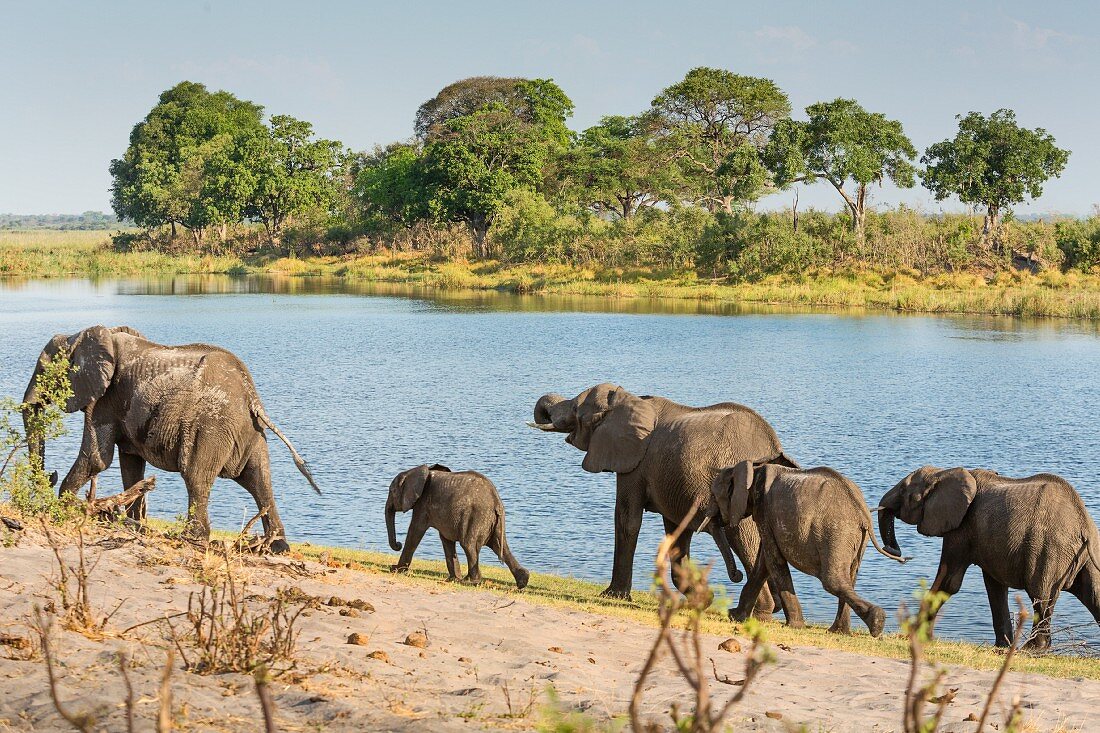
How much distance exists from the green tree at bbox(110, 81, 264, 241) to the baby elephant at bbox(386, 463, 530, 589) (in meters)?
73.9

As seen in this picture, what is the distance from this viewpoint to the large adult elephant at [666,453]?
1124 centimetres

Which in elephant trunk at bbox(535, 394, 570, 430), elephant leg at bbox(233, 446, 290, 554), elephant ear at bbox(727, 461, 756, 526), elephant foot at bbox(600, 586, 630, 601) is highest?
elephant trunk at bbox(535, 394, 570, 430)

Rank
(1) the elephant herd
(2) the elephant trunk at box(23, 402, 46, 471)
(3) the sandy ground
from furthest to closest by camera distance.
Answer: (2) the elephant trunk at box(23, 402, 46, 471) → (1) the elephant herd → (3) the sandy ground

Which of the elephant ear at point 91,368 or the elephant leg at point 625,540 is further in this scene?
the elephant leg at point 625,540

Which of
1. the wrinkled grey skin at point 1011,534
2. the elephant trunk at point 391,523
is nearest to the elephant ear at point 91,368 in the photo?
the elephant trunk at point 391,523

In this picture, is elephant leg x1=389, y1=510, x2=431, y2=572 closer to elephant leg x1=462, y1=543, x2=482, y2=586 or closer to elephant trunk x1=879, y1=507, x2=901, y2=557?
elephant leg x1=462, y1=543, x2=482, y2=586

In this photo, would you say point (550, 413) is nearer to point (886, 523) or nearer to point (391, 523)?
point (391, 523)

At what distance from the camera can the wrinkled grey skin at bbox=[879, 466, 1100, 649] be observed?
10391 mm

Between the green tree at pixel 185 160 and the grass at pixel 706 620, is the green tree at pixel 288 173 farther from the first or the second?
the grass at pixel 706 620

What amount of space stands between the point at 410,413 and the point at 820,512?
16.1 m

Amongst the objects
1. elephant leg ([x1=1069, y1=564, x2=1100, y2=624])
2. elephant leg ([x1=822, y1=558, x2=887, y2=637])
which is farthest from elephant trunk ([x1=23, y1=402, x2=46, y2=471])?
elephant leg ([x1=1069, y1=564, x2=1100, y2=624])

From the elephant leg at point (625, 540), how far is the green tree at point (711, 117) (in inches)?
2443

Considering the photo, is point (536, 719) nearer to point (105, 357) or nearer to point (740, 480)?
point (740, 480)

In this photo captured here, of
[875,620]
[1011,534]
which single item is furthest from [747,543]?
[1011,534]
